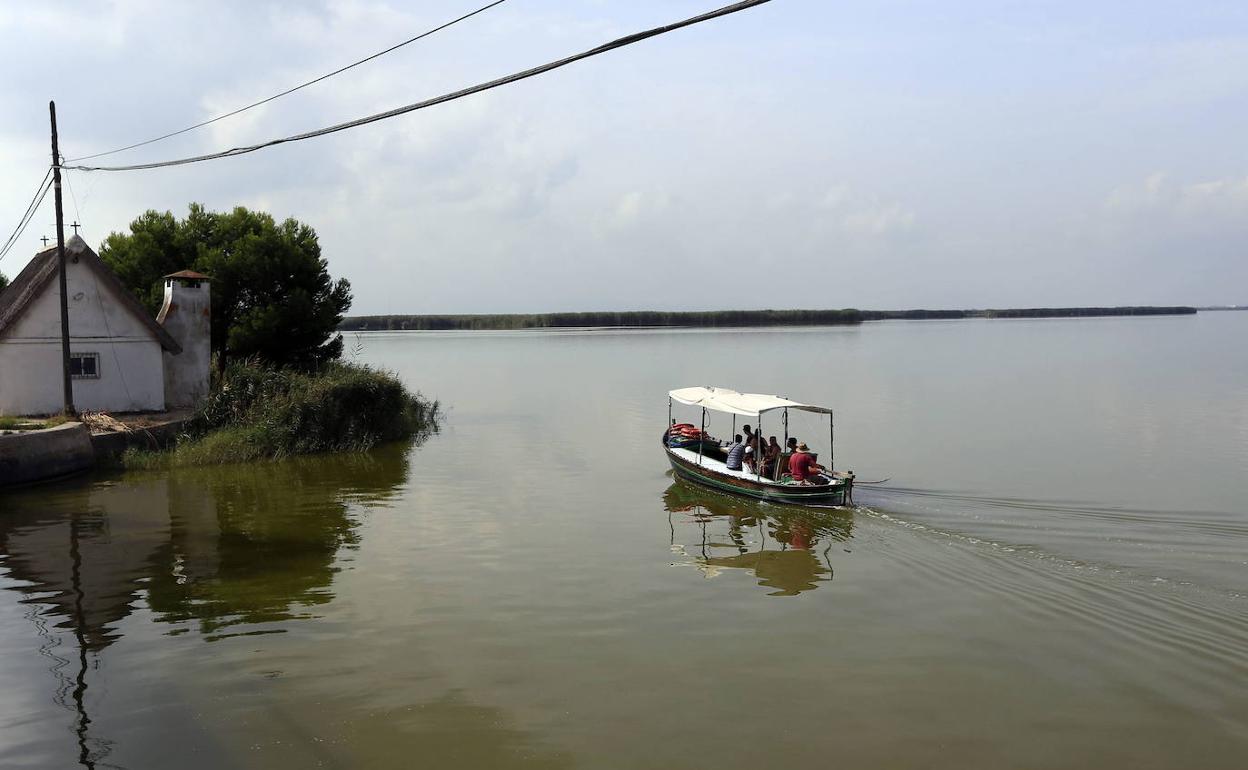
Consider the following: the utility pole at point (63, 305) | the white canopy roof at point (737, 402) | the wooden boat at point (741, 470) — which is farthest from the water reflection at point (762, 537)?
the utility pole at point (63, 305)

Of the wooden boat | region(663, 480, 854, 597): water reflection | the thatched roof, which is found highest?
the thatched roof

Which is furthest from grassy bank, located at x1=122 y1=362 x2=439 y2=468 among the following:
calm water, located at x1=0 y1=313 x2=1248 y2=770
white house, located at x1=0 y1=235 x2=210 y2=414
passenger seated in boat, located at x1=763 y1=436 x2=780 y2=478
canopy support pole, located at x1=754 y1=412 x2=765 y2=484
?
passenger seated in boat, located at x1=763 y1=436 x2=780 y2=478

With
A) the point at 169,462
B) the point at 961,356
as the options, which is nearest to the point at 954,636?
the point at 169,462

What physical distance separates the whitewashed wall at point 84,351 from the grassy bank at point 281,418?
249 centimetres

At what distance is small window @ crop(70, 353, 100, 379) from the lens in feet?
99.2

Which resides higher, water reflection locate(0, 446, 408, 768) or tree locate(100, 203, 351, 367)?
tree locate(100, 203, 351, 367)

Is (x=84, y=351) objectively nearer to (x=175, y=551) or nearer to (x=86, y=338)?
(x=86, y=338)

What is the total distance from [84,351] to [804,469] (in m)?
24.5

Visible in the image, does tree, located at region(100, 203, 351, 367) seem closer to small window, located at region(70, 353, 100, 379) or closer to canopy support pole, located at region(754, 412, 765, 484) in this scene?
small window, located at region(70, 353, 100, 379)

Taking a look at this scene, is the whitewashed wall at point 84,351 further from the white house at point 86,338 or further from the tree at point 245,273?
the tree at point 245,273

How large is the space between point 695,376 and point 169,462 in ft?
125

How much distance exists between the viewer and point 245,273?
38625 millimetres

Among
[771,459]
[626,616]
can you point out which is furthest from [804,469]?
[626,616]

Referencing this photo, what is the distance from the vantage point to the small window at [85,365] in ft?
99.2
